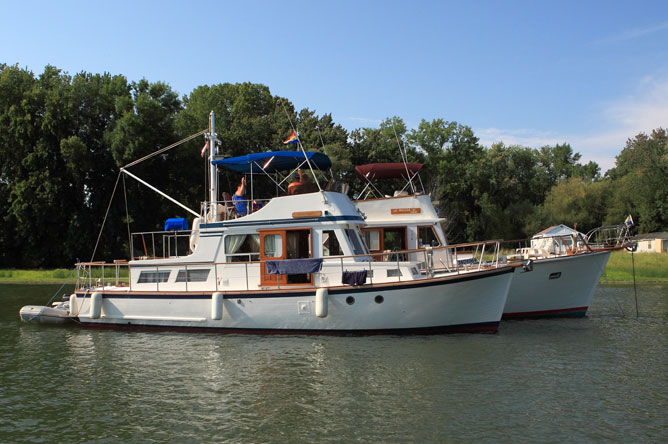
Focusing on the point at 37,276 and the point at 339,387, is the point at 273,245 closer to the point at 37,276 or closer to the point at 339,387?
the point at 339,387

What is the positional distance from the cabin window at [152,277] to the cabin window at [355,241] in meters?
5.53

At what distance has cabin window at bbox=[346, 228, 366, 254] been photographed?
646 inches

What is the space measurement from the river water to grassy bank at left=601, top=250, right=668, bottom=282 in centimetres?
1638

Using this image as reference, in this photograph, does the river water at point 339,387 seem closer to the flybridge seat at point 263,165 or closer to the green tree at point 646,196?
the flybridge seat at point 263,165

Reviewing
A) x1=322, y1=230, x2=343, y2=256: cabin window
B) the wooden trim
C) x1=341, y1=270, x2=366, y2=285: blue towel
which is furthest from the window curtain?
the wooden trim

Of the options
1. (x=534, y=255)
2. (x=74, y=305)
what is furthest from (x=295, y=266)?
(x=534, y=255)

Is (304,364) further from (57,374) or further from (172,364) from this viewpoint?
(57,374)

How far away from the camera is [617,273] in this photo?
3256 centimetres

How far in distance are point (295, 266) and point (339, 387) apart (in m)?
4.93

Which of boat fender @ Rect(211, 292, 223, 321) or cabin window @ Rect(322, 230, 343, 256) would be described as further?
cabin window @ Rect(322, 230, 343, 256)

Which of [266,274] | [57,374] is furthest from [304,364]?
[57,374]

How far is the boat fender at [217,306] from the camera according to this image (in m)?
15.6

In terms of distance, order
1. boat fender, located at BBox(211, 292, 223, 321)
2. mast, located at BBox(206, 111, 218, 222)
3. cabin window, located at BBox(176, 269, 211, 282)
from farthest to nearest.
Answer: mast, located at BBox(206, 111, 218, 222), cabin window, located at BBox(176, 269, 211, 282), boat fender, located at BBox(211, 292, 223, 321)

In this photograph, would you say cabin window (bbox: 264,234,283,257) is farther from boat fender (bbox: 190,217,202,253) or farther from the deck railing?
boat fender (bbox: 190,217,202,253)
